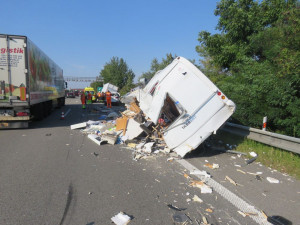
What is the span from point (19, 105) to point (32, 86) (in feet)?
3.62

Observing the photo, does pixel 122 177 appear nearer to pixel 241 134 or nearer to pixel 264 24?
pixel 241 134

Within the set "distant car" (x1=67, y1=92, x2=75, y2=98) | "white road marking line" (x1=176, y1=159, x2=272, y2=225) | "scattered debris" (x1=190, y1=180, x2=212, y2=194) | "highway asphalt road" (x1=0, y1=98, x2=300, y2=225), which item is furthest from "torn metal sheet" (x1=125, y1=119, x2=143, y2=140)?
"distant car" (x1=67, y1=92, x2=75, y2=98)

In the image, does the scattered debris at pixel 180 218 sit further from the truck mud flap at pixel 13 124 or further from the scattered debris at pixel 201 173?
the truck mud flap at pixel 13 124

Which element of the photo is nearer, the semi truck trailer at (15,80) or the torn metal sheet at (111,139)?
the torn metal sheet at (111,139)

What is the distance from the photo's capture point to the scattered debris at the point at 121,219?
9.52ft

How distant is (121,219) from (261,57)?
37.5 ft

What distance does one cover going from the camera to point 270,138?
5.72m

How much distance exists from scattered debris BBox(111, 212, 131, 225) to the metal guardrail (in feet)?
12.8

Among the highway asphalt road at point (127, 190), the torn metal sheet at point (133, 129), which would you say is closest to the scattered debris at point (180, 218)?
the highway asphalt road at point (127, 190)

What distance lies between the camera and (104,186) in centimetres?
400

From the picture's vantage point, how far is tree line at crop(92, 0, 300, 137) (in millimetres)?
6548

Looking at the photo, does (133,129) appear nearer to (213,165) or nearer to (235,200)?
(213,165)

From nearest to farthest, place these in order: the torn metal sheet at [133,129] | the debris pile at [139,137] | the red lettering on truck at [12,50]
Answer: the debris pile at [139,137] < the torn metal sheet at [133,129] < the red lettering on truck at [12,50]

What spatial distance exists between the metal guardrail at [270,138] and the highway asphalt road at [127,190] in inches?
28.9
